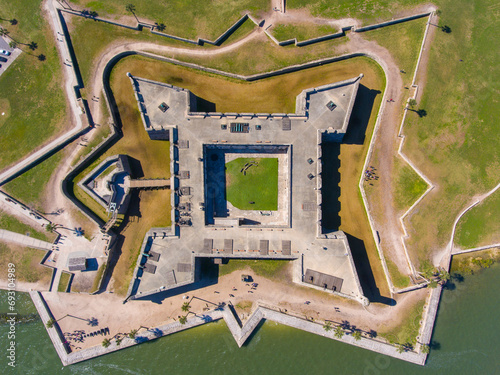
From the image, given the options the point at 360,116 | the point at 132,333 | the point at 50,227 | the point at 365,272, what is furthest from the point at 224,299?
the point at 360,116

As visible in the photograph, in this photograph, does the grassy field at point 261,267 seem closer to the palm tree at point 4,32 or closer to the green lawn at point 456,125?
the green lawn at point 456,125

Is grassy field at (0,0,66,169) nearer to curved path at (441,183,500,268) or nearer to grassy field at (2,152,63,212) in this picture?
grassy field at (2,152,63,212)

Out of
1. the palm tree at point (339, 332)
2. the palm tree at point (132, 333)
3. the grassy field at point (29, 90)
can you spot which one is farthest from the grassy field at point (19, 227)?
the palm tree at point (339, 332)

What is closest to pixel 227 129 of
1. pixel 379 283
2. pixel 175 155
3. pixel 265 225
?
pixel 175 155

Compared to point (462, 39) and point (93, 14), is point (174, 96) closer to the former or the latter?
point (93, 14)

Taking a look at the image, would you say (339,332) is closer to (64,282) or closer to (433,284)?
(433,284)

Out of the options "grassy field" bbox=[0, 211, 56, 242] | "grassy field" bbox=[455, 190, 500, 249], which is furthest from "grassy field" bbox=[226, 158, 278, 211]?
"grassy field" bbox=[455, 190, 500, 249]
